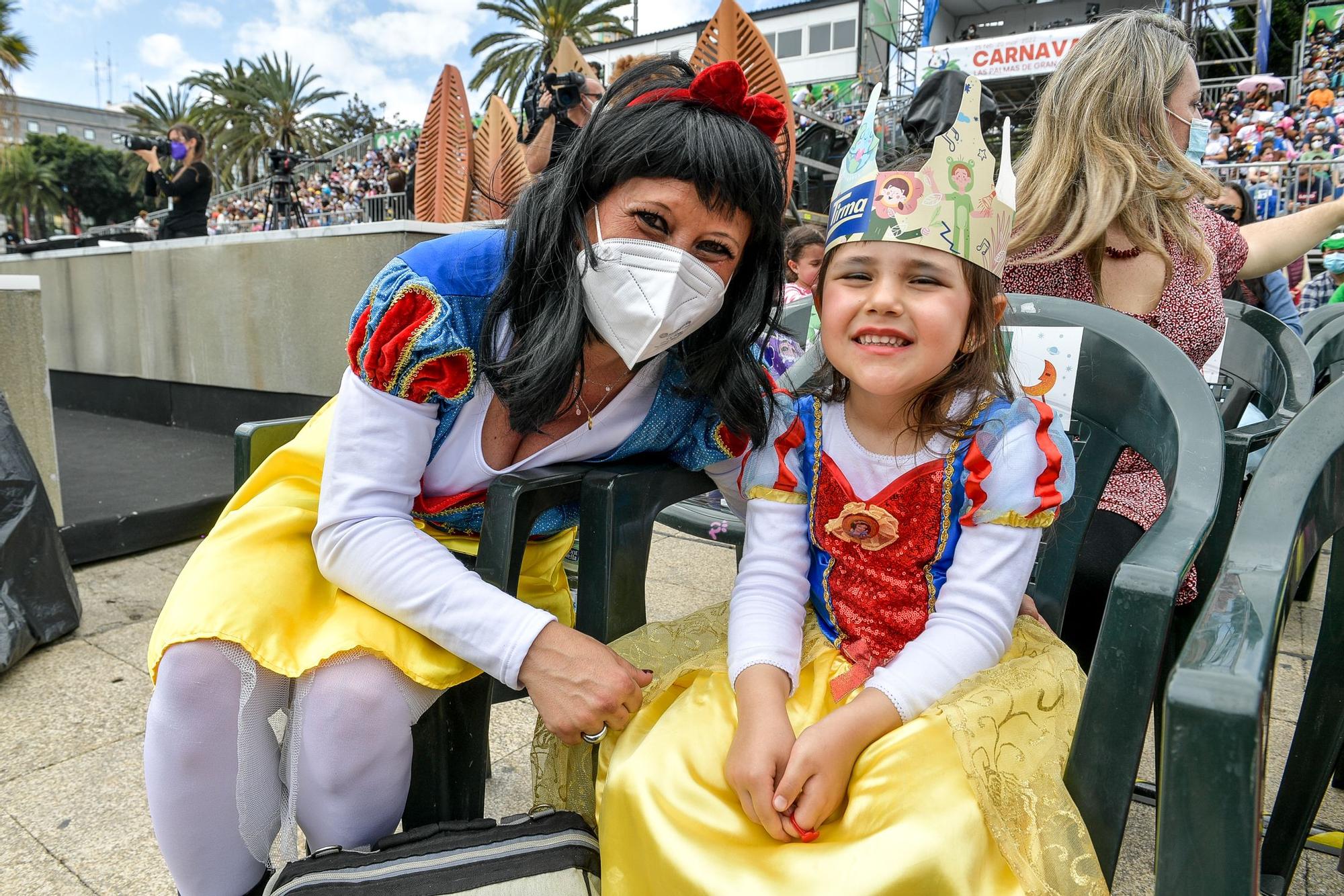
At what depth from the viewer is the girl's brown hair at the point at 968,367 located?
4.38ft

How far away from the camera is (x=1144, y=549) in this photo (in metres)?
0.97

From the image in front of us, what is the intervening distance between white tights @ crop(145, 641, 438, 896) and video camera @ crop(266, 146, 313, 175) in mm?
8267

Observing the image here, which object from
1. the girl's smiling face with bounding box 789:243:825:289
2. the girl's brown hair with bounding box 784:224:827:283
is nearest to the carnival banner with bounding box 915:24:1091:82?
the girl's brown hair with bounding box 784:224:827:283

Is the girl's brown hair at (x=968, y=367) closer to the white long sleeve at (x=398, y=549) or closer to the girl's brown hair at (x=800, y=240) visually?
the white long sleeve at (x=398, y=549)

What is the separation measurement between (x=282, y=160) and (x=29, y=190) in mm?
56362

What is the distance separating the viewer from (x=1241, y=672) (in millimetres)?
665

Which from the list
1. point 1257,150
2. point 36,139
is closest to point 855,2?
point 1257,150

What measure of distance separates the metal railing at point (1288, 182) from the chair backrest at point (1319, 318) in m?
7.17

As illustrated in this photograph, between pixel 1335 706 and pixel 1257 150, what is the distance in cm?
1665

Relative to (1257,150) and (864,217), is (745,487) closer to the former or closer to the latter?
(864,217)

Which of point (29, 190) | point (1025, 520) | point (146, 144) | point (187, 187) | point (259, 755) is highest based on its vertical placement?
point (29, 190)

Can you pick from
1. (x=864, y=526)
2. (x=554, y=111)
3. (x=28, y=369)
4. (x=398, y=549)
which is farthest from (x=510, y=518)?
(x=554, y=111)

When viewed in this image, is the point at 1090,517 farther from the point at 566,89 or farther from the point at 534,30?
the point at 534,30

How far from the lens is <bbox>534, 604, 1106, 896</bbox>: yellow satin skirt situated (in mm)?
941
